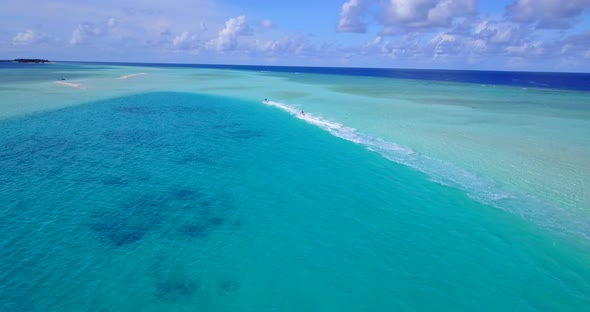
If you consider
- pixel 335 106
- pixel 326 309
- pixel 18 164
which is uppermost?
pixel 335 106

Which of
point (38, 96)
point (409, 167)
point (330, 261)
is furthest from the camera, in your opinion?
point (38, 96)

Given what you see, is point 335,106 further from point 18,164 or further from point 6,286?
point 6,286

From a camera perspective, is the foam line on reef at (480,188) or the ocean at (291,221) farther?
the foam line on reef at (480,188)

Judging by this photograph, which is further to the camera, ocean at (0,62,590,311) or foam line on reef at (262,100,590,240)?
foam line on reef at (262,100,590,240)

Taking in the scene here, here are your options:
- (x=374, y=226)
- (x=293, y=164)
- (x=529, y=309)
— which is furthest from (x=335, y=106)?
(x=529, y=309)
